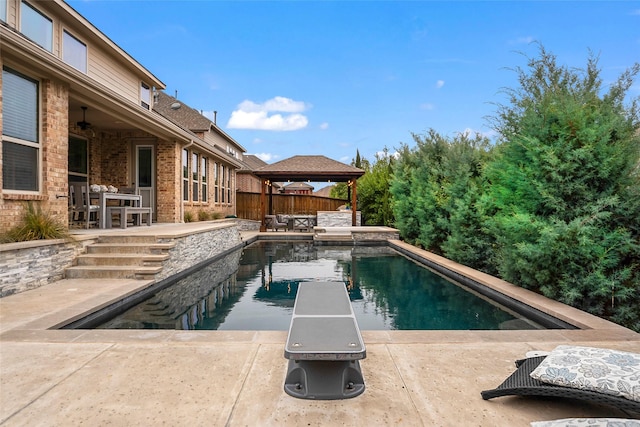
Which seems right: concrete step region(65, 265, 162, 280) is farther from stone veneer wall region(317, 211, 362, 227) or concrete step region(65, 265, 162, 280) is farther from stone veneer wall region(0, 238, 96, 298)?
stone veneer wall region(317, 211, 362, 227)

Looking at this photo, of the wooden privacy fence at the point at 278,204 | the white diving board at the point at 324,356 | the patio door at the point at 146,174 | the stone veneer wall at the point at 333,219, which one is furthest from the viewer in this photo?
the wooden privacy fence at the point at 278,204

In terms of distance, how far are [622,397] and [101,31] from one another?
39.4 feet

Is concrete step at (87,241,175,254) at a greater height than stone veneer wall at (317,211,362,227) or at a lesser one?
lesser

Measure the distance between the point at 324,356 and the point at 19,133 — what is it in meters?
6.33

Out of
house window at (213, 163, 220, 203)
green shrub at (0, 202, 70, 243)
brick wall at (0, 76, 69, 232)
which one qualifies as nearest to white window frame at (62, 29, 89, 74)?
brick wall at (0, 76, 69, 232)

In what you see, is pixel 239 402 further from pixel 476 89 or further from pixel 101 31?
pixel 476 89

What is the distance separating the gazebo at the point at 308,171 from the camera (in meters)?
16.7

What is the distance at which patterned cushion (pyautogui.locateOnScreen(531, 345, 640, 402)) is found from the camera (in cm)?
196

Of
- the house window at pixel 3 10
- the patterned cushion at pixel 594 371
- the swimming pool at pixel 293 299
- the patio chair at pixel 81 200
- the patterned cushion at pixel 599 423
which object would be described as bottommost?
the swimming pool at pixel 293 299

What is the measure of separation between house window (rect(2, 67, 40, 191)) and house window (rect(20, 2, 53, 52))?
2620mm

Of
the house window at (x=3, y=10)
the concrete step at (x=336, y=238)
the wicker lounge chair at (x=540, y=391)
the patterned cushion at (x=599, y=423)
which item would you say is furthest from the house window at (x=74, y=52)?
the patterned cushion at (x=599, y=423)

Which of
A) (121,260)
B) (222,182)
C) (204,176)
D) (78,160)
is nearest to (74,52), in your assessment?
(78,160)

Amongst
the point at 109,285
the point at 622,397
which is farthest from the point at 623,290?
the point at 109,285

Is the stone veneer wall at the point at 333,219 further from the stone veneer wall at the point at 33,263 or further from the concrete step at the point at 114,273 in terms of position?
the stone veneer wall at the point at 33,263
